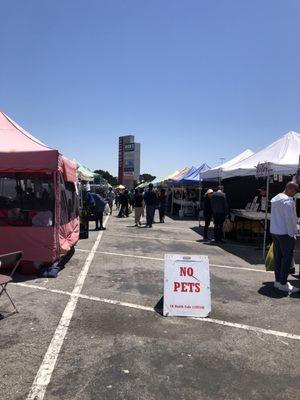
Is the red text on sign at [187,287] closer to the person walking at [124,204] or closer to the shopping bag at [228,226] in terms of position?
the shopping bag at [228,226]

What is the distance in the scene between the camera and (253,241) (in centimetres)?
1519

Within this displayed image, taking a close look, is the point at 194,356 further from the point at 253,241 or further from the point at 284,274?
the point at 253,241

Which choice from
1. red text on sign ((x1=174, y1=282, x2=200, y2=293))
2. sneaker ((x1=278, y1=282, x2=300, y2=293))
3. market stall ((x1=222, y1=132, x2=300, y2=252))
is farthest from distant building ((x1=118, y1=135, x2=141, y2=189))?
red text on sign ((x1=174, y1=282, x2=200, y2=293))

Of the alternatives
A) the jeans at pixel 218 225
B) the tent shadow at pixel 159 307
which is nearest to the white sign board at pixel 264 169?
the jeans at pixel 218 225

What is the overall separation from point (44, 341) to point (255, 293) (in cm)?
390

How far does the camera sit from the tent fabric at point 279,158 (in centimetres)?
1187

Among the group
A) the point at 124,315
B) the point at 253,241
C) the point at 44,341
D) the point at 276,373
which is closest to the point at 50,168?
the point at 124,315

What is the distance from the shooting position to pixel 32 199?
408 inches

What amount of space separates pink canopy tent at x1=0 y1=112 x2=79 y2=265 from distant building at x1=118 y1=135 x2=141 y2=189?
69985 millimetres

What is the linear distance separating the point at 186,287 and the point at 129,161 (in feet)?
256

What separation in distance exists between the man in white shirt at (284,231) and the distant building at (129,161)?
240 ft

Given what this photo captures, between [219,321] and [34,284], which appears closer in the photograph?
[219,321]

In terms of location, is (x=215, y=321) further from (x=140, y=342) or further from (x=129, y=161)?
(x=129, y=161)

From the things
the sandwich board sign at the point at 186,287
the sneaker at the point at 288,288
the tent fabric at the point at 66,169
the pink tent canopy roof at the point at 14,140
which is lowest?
the sneaker at the point at 288,288
